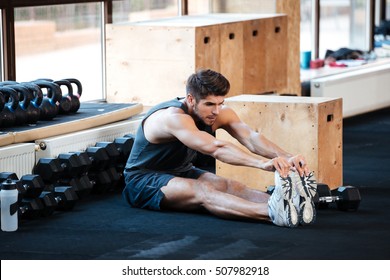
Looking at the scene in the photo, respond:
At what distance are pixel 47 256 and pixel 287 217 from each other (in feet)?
4.29

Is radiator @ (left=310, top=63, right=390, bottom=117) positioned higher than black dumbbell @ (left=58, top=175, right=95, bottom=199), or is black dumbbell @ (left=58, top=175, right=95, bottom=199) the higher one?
radiator @ (left=310, top=63, right=390, bottom=117)

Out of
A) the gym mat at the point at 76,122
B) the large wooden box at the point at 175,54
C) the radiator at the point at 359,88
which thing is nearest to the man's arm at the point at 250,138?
the gym mat at the point at 76,122

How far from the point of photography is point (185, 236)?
5.12 metres

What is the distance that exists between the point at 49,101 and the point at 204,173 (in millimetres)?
1268

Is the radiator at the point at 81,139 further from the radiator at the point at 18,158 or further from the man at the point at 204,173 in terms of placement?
the man at the point at 204,173

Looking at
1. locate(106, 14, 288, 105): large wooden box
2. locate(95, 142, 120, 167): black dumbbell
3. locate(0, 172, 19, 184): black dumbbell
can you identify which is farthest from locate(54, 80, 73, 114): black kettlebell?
locate(0, 172, 19, 184): black dumbbell

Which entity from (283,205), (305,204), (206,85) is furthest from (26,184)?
(305,204)

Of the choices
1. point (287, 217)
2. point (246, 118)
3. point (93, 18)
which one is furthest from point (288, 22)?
point (287, 217)

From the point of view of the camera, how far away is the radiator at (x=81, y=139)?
19.6ft

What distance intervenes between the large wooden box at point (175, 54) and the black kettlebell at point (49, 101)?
119 cm

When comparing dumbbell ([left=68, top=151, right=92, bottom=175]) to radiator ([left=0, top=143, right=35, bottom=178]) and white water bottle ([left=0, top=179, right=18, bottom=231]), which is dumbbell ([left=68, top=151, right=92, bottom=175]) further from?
white water bottle ([left=0, top=179, right=18, bottom=231])

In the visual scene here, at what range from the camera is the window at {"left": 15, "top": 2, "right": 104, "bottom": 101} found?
7160mm

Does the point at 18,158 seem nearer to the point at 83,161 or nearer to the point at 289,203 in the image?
the point at 83,161

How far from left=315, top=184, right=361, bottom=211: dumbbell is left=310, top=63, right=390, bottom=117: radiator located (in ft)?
12.8
